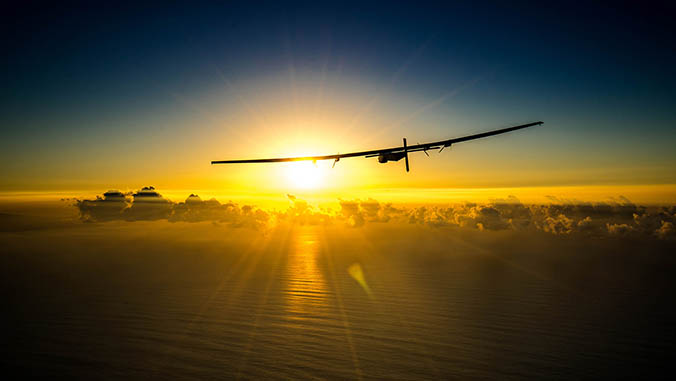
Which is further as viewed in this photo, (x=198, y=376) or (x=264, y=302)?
(x=264, y=302)

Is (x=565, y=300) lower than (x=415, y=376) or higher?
lower

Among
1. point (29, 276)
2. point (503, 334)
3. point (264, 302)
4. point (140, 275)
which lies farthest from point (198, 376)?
point (29, 276)

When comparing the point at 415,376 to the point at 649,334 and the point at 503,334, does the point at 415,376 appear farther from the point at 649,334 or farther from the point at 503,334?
the point at 649,334

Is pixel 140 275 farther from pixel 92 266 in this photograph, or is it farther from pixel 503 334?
pixel 503 334

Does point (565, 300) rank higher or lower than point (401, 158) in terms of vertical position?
lower

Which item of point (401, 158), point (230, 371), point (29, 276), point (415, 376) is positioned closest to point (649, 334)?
point (415, 376)

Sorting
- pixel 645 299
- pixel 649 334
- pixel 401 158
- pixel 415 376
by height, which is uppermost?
pixel 401 158

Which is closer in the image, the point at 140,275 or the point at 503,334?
the point at 503,334

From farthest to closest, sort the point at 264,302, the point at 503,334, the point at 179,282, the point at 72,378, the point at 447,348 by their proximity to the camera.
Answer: the point at 179,282
the point at 264,302
the point at 503,334
the point at 447,348
the point at 72,378

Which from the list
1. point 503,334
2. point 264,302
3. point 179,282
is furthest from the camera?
point 179,282
